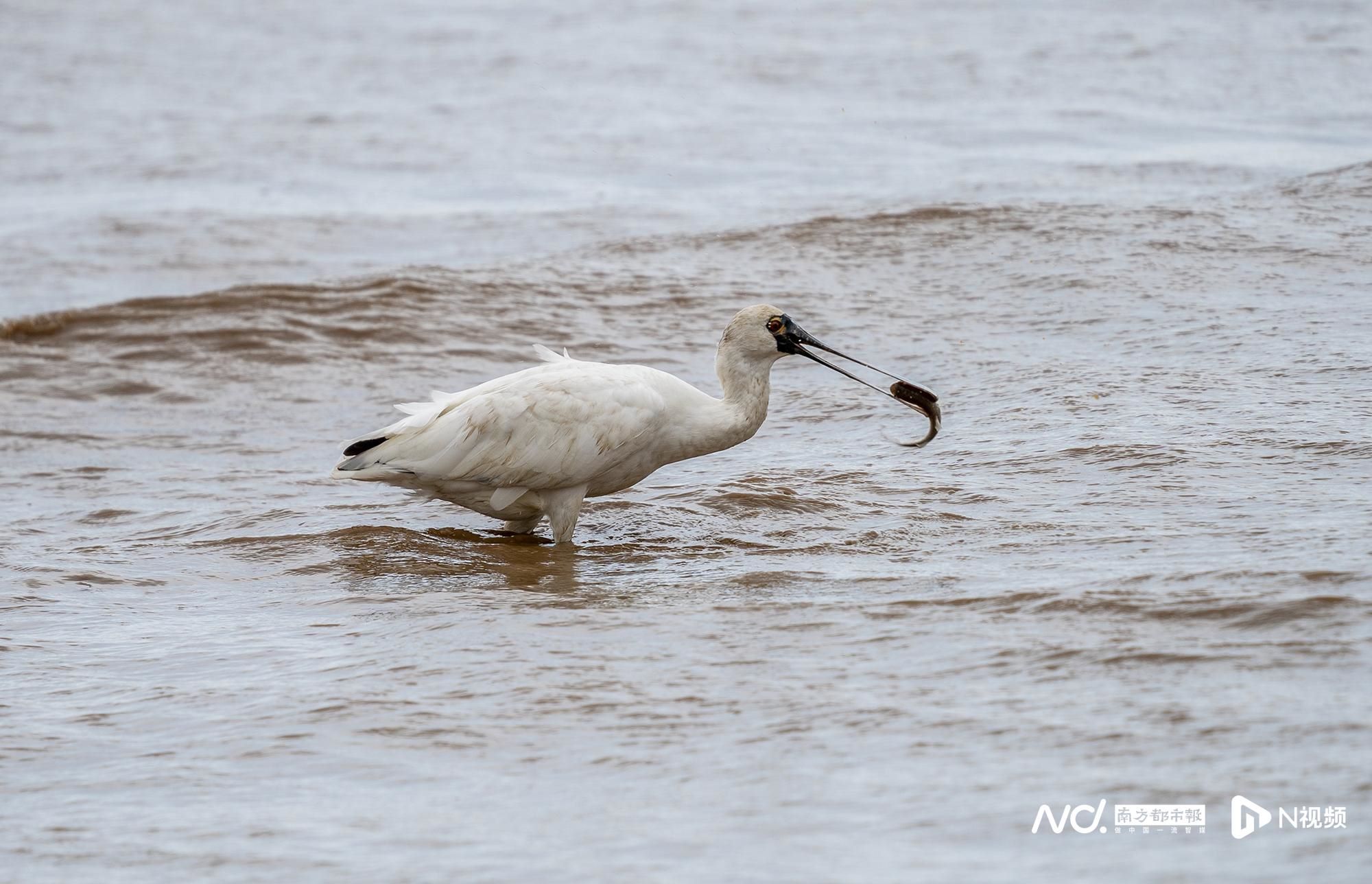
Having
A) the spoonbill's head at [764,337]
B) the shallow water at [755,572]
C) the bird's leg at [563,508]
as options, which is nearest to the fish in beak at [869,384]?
the spoonbill's head at [764,337]

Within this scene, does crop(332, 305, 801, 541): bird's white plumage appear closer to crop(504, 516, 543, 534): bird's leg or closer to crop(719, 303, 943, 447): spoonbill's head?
crop(719, 303, 943, 447): spoonbill's head

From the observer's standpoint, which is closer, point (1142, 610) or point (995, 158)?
point (1142, 610)

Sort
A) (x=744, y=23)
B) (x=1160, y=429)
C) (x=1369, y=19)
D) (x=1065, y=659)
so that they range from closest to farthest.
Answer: (x=1065, y=659) < (x=1160, y=429) < (x=1369, y=19) < (x=744, y=23)

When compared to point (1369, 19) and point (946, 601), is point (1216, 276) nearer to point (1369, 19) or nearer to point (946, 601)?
point (946, 601)

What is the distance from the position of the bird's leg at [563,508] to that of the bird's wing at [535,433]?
0.08 m

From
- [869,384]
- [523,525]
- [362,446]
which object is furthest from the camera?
[523,525]

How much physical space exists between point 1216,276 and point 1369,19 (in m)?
10.5

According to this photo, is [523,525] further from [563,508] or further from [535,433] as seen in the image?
[535,433]

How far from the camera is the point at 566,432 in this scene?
7.45 meters

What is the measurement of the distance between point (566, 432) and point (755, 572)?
1170 mm

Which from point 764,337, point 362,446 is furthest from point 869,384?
point 362,446

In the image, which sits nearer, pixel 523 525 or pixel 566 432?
pixel 566 432

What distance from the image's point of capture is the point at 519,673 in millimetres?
5676

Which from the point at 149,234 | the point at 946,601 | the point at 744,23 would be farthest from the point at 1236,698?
the point at 744,23
